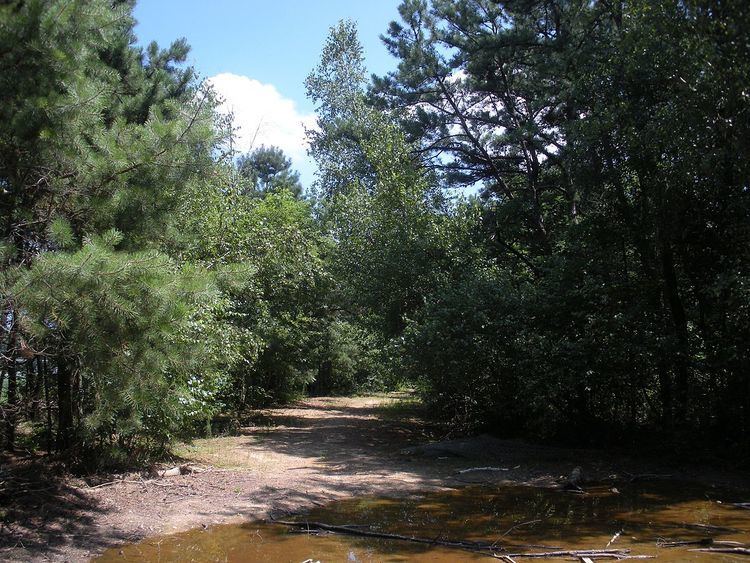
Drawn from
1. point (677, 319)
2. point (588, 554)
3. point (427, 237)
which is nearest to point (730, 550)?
point (588, 554)

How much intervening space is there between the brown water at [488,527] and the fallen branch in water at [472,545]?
0.12 m

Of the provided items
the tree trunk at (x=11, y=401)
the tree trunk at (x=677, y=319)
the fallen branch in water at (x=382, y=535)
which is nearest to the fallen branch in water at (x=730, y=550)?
the fallen branch in water at (x=382, y=535)

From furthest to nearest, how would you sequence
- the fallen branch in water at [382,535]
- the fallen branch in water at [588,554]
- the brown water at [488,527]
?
the fallen branch in water at [382,535] < the brown water at [488,527] < the fallen branch in water at [588,554]

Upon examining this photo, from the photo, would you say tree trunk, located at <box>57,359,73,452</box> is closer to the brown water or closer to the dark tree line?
the dark tree line

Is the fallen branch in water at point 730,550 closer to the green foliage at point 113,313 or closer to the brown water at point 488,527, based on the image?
the brown water at point 488,527

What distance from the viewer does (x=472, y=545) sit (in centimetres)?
673

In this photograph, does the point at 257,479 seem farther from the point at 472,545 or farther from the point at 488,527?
the point at 472,545

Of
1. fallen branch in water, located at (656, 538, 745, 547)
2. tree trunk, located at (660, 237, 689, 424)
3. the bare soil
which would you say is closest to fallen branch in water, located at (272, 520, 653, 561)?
fallen branch in water, located at (656, 538, 745, 547)

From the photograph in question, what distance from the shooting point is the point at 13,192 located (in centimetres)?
690

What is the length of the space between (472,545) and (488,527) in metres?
0.94

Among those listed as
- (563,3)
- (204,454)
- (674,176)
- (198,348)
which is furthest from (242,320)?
(563,3)

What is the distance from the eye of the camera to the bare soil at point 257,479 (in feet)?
23.1

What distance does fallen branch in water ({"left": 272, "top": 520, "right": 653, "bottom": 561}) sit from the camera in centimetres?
631

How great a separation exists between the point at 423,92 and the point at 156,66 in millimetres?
9040
